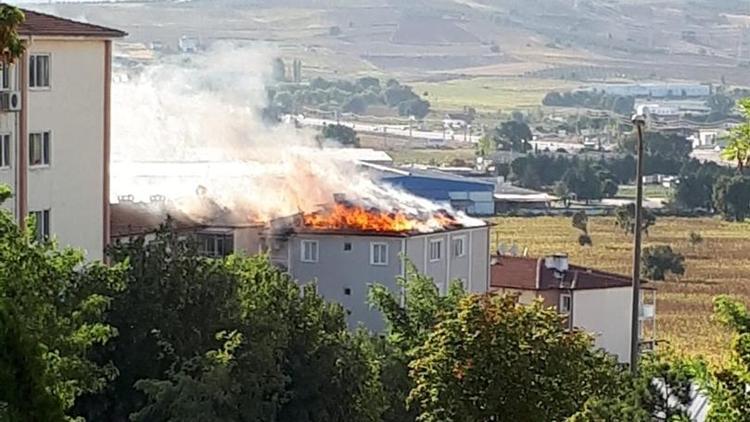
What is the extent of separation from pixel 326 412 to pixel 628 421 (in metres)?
10.5

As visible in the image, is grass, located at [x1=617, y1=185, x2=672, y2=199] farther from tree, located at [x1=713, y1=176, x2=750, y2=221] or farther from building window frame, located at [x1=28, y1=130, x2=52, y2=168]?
building window frame, located at [x1=28, y1=130, x2=52, y2=168]

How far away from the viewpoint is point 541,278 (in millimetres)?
63281

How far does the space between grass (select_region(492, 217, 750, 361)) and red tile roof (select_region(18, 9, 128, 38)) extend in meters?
21.4

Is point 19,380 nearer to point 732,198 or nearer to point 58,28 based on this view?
point 58,28

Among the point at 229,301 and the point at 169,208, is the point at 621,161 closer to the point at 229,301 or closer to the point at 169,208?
the point at 169,208

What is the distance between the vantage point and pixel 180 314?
1275 inches

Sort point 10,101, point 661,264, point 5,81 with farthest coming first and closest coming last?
point 661,264 → point 10,101 → point 5,81

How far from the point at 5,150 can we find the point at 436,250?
2118cm

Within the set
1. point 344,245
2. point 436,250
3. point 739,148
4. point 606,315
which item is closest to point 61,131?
point 344,245

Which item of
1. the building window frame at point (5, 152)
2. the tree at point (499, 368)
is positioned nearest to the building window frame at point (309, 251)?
the building window frame at point (5, 152)

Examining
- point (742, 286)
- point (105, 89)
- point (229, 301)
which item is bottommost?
point (742, 286)

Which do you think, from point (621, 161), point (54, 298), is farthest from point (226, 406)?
point (621, 161)

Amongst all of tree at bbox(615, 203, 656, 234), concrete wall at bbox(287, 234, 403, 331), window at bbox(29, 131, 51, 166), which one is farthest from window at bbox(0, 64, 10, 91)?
tree at bbox(615, 203, 656, 234)

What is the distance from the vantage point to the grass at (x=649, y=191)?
144000mm
